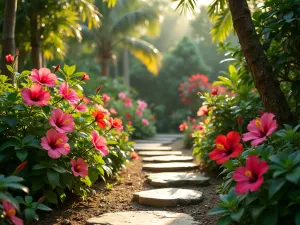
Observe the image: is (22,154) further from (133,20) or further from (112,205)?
(133,20)

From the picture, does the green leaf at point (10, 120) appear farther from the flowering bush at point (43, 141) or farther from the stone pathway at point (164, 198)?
the stone pathway at point (164, 198)

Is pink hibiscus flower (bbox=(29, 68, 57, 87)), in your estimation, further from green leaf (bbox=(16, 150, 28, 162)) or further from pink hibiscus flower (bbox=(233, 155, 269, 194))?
pink hibiscus flower (bbox=(233, 155, 269, 194))

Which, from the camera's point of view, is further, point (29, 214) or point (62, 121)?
point (62, 121)

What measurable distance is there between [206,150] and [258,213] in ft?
7.59

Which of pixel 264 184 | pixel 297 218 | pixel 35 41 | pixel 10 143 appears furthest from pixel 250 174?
pixel 35 41

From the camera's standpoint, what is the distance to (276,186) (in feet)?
4.98

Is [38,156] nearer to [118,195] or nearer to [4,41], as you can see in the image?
[118,195]

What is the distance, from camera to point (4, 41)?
330 cm

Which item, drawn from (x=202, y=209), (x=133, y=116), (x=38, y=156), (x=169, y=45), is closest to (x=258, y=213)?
(x=202, y=209)

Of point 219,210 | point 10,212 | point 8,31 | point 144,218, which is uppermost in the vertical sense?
point 8,31

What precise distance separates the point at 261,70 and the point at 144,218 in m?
1.19

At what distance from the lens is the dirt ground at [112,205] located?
2.32 m

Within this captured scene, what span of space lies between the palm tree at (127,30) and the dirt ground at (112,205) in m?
9.05

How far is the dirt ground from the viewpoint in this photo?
7.63 feet
